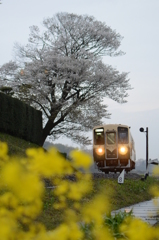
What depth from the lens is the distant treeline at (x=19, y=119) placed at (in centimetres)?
2373

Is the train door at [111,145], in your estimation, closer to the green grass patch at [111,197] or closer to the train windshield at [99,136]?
the train windshield at [99,136]

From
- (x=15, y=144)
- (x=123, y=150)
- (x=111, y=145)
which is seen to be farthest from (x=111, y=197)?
(x=111, y=145)

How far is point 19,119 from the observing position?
2548 cm

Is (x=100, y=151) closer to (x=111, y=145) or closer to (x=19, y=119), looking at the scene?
(x=111, y=145)

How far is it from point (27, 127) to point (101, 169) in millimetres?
5017

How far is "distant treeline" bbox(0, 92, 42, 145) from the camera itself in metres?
23.7

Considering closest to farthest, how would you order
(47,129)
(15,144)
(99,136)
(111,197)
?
(111,197) < (15,144) < (99,136) < (47,129)

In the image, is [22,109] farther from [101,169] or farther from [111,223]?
[111,223]

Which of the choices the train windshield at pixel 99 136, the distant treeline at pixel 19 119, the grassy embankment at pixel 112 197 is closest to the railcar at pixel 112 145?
the train windshield at pixel 99 136

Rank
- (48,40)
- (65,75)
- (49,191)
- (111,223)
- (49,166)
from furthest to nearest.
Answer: (48,40) < (65,75) < (49,191) < (111,223) < (49,166)

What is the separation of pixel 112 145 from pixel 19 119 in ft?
18.1

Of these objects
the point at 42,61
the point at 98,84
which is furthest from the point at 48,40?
the point at 98,84

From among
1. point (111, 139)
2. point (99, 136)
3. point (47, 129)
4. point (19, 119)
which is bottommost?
point (111, 139)

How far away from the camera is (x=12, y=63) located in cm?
3541
